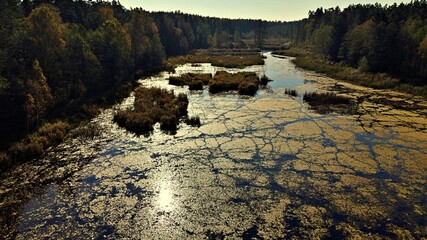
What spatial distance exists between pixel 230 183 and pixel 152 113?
455 inches

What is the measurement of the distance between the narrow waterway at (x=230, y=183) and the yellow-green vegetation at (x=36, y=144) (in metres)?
0.67

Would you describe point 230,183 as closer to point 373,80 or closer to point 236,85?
point 236,85

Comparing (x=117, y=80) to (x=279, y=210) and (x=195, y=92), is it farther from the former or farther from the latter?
A: (x=279, y=210)

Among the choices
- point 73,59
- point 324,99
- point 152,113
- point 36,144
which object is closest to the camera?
point 36,144

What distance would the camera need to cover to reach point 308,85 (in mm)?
36594

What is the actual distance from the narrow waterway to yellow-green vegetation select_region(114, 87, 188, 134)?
1146mm

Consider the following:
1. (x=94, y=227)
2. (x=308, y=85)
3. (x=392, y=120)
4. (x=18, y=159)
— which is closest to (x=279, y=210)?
(x=94, y=227)

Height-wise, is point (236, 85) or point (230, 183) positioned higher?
point (236, 85)

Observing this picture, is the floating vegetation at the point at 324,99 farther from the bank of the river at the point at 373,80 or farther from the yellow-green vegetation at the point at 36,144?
the yellow-green vegetation at the point at 36,144

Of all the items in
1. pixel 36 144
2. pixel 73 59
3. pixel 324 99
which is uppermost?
pixel 73 59

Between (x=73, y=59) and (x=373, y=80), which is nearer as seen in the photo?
(x=73, y=59)

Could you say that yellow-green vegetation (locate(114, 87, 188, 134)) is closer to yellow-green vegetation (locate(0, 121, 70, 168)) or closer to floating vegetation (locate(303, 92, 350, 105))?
yellow-green vegetation (locate(0, 121, 70, 168))

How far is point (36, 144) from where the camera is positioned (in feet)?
51.6

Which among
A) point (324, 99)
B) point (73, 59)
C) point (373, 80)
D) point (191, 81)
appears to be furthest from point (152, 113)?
point (373, 80)
